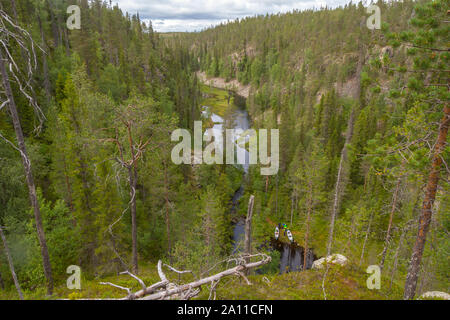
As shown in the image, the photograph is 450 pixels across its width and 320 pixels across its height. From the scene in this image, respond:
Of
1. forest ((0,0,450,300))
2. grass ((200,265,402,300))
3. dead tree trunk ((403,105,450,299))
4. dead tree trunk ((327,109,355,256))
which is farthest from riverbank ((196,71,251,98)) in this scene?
dead tree trunk ((403,105,450,299))

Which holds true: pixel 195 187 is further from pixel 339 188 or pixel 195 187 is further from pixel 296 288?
pixel 296 288

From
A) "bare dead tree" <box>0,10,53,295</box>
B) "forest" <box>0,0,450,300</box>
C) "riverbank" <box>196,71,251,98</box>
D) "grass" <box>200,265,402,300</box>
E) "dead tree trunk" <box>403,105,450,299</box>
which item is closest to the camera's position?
"bare dead tree" <box>0,10,53,295</box>

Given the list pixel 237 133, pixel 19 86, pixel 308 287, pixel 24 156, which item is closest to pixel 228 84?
pixel 237 133

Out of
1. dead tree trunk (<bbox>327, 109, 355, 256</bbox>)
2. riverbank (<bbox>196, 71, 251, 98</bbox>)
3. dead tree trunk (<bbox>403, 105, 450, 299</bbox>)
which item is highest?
riverbank (<bbox>196, 71, 251, 98</bbox>)

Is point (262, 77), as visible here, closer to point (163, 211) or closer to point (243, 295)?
point (163, 211)

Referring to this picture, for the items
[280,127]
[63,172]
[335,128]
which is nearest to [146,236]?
[63,172]

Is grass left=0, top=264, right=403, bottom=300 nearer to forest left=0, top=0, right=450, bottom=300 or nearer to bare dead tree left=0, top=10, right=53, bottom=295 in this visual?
forest left=0, top=0, right=450, bottom=300

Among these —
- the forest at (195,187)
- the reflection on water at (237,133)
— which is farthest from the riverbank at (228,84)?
the forest at (195,187)
